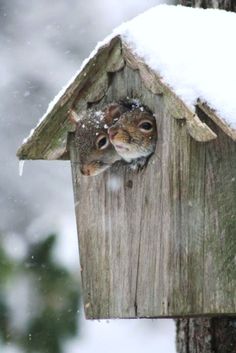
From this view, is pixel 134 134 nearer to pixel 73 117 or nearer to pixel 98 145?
pixel 98 145

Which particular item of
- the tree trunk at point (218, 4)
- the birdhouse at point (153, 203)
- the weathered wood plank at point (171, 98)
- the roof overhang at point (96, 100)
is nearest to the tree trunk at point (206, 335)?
the birdhouse at point (153, 203)

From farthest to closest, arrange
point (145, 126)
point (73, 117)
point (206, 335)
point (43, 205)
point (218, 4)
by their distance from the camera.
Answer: point (43, 205), point (218, 4), point (206, 335), point (73, 117), point (145, 126)

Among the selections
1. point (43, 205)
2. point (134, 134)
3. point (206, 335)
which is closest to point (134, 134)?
point (134, 134)

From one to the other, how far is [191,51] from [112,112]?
359 millimetres

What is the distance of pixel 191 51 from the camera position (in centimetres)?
439

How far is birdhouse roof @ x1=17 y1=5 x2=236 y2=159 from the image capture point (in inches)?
167

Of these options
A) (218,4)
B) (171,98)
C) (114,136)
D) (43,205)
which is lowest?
(43,205)

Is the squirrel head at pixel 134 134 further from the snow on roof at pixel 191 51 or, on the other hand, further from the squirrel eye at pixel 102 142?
the snow on roof at pixel 191 51

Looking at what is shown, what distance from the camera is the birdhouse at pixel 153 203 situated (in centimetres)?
432

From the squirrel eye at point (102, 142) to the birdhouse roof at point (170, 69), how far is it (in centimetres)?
22

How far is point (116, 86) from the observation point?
4.64 metres

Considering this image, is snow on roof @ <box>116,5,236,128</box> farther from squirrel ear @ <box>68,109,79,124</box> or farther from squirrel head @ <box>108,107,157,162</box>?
squirrel ear @ <box>68,109,79,124</box>

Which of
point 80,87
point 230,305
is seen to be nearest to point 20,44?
point 80,87

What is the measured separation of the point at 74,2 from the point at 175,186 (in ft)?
15.8
